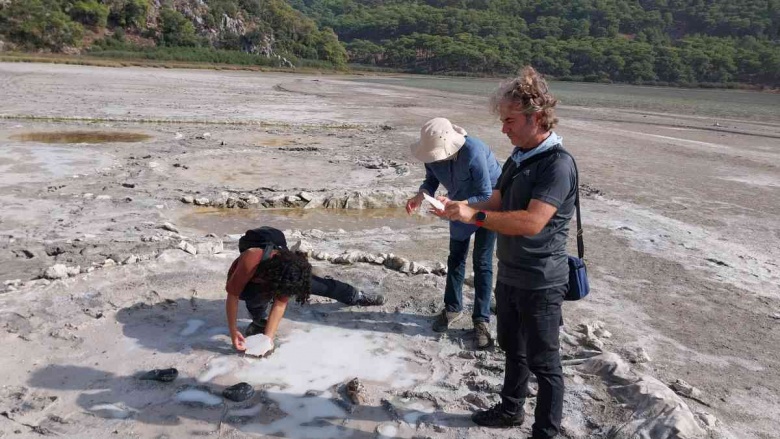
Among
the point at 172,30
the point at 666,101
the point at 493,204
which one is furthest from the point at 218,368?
the point at 172,30

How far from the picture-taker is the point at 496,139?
1711 cm

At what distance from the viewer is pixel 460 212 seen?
2814mm

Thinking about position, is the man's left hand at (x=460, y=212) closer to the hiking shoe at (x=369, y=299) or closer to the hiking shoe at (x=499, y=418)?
the hiking shoe at (x=499, y=418)

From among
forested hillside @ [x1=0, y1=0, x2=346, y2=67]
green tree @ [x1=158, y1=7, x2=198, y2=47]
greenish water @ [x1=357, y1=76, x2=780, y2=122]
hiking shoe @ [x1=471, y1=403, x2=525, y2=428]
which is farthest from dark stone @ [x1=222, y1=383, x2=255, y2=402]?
green tree @ [x1=158, y1=7, x2=198, y2=47]

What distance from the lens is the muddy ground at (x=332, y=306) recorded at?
11.8 feet

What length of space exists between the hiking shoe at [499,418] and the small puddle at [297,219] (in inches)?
179

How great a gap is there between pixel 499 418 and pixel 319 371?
127 centimetres

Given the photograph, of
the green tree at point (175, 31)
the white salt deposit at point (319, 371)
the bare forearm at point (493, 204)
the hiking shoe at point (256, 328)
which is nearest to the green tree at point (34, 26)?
the green tree at point (175, 31)

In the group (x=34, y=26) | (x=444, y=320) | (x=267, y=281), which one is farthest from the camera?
(x=34, y=26)

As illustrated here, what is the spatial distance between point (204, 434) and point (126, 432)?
41 centimetres

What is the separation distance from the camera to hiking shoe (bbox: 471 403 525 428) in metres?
3.46

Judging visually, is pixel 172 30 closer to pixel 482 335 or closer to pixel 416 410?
pixel 482 335

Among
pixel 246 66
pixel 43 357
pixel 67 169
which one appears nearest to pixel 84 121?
pixel 67 169

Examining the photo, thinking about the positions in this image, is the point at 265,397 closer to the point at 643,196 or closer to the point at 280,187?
the point at 280,187
